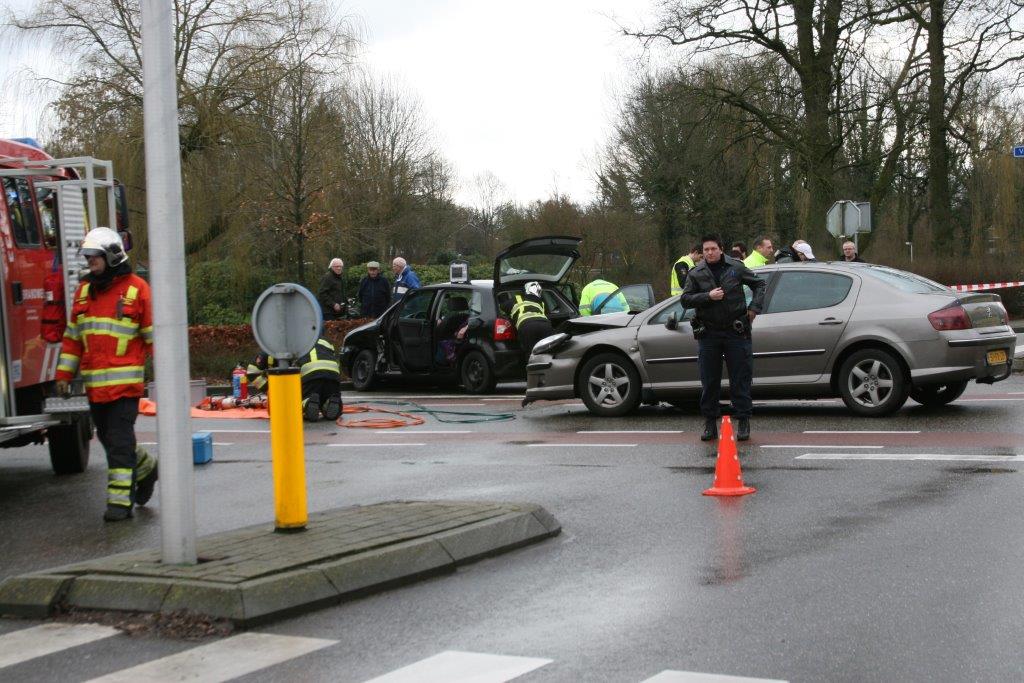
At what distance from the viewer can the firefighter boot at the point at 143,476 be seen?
31.7 ft

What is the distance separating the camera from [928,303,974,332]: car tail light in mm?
12680

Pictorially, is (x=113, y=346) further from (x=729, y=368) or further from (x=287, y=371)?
(x=729, y=368)

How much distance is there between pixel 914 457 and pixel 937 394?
3.69 metres

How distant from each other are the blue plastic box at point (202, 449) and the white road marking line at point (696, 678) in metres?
8.25

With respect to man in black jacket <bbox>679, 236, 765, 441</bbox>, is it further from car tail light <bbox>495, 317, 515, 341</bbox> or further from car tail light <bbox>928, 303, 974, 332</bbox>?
car tail light <bbox>495, 317, 515, 341</bbox>

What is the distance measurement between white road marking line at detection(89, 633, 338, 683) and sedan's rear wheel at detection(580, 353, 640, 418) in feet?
29.6

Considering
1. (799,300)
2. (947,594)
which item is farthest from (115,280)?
(799,300)

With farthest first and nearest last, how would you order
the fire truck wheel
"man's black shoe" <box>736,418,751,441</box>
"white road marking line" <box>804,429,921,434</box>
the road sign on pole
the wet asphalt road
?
"white road marking line" <box>804,429,921,434</box>
"man's black shoe" <box>736,418,751,441</box>
the fire truck wheel
the road sign on pole
the wet asphalt road

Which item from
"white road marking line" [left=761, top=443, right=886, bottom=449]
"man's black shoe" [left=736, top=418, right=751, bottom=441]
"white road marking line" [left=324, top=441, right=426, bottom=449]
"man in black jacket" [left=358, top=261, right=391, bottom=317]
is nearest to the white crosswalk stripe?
"white road marking line" [left=761, top=443, right=886, bottom=449]

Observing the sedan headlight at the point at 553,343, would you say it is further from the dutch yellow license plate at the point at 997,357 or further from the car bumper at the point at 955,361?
the dutch yellow license plate at the point at 997,357

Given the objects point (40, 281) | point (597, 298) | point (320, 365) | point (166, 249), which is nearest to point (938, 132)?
point (597, 298)

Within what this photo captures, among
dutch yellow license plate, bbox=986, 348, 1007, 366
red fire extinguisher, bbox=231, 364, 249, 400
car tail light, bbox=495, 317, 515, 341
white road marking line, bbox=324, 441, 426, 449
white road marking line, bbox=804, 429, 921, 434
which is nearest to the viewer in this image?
white road marking line, bbox=804, 429, 921, 434

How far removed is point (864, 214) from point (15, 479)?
16817mm

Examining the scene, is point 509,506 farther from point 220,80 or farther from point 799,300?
point 220,80
